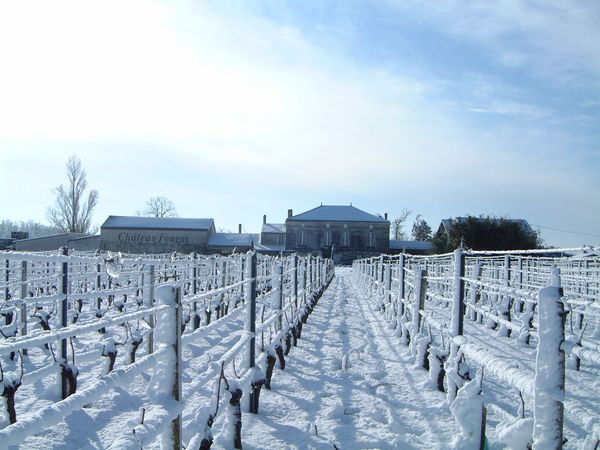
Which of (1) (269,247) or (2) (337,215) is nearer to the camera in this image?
(2) (337,215)

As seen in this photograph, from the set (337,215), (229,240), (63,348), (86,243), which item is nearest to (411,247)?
(337,215)

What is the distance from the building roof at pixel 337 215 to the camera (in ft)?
210

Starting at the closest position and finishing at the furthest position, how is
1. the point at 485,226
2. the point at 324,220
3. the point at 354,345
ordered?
the point at 354,345, the point at 485,226, the point at 324,220

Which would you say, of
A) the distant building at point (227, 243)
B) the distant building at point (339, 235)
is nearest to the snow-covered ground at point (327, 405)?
the distant building at point (227, 243)

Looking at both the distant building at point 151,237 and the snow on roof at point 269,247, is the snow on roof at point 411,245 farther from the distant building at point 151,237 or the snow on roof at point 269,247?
the distant building at point 151,237

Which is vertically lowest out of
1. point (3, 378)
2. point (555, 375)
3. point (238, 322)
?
point (238, 322)

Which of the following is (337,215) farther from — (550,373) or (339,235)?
(550,373)

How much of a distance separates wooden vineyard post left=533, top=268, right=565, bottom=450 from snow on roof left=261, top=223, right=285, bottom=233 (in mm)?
67123

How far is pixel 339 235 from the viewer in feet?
210

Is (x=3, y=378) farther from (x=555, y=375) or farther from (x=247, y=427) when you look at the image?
(x=555, y=375)

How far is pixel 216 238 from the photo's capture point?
59.9 meters

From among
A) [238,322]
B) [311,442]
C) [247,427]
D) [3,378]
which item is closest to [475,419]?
[311,442]

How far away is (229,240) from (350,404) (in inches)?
2202

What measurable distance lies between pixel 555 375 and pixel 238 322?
871cm
